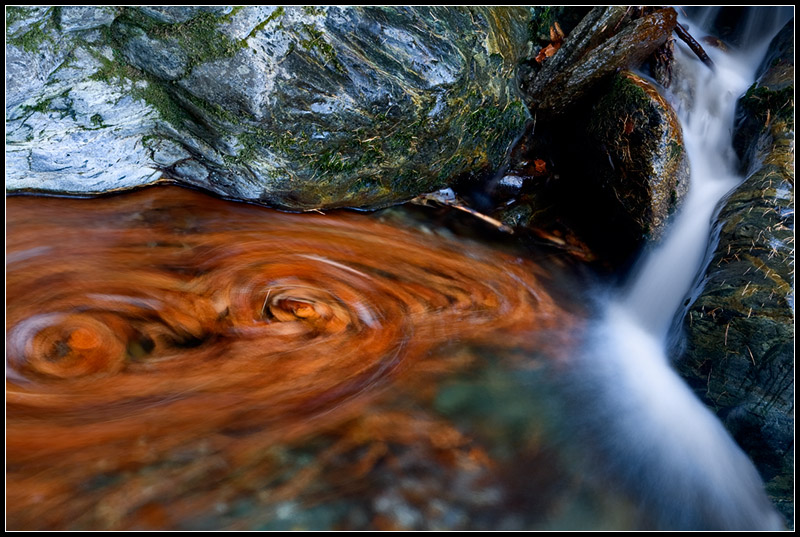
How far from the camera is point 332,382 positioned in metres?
3.37

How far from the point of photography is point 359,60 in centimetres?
372

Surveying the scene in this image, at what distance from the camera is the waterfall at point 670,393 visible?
3.26 metres

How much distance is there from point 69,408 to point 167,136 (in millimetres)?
2177

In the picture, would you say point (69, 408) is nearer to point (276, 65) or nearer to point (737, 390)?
point (276, 65)

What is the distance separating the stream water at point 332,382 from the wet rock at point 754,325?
0.17 m

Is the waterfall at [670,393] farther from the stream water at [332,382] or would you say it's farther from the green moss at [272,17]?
the green moss at [272,17]

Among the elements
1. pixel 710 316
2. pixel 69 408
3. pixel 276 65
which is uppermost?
pixel 276 65

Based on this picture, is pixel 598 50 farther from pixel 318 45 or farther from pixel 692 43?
pixel 318 45

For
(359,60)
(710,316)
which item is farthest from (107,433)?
(710,316)

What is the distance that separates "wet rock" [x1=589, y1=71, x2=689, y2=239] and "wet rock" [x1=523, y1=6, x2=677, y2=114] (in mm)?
204

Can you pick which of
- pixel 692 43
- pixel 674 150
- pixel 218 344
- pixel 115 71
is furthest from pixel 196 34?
pixel 692 43

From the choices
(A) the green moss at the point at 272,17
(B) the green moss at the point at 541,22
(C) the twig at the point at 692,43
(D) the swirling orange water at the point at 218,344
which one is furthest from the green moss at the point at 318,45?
(C) the twig at the point at 692,43

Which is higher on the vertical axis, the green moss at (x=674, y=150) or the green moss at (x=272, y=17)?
the green moss at (x=674, y=150)

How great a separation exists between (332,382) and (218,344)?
838 millimetres
